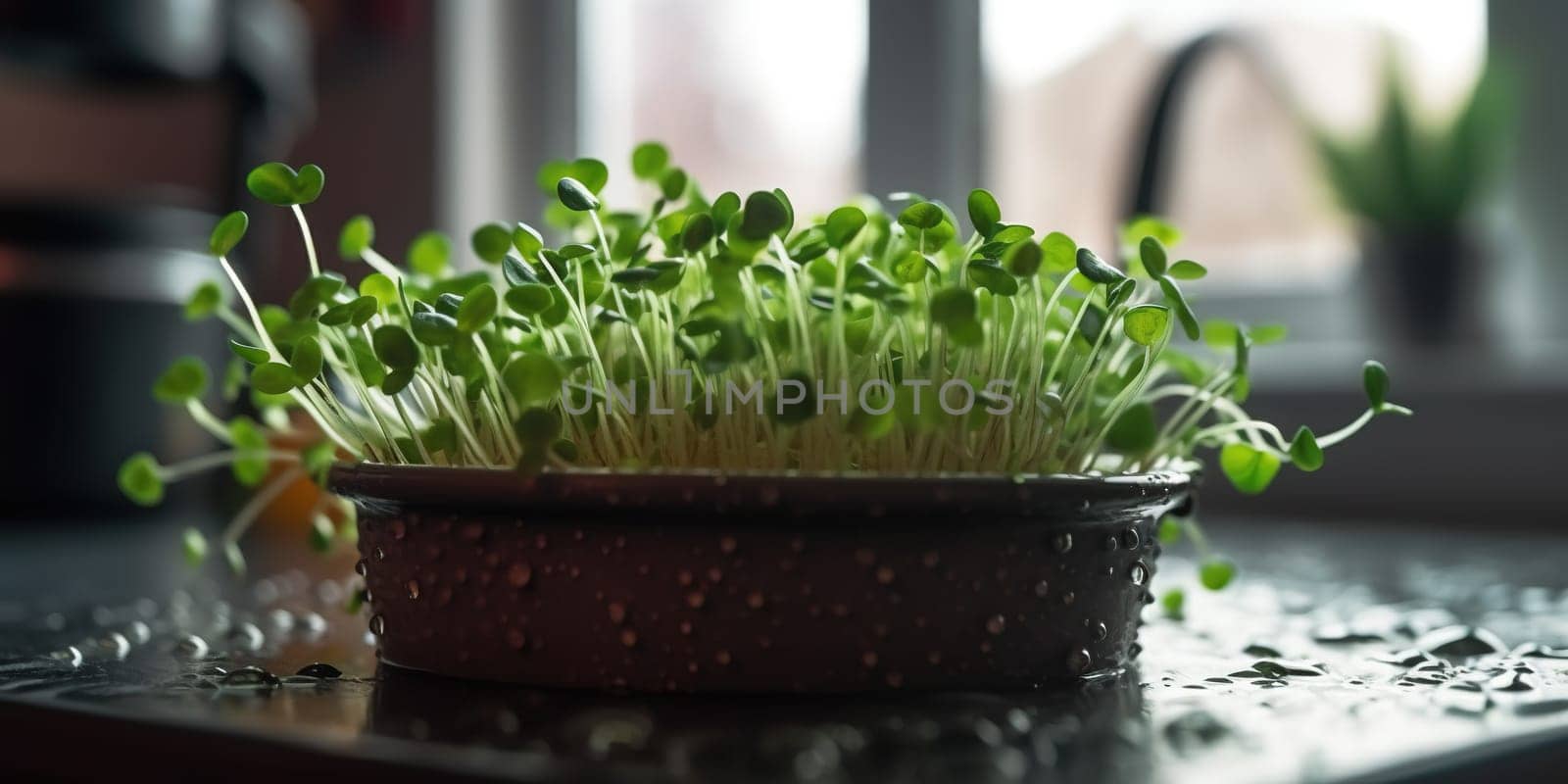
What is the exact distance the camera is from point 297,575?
3.30 ft

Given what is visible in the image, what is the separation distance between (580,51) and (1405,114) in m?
1.57

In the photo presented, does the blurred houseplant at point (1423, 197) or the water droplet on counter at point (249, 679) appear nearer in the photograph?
the water droplet on counter at point (249, 679)

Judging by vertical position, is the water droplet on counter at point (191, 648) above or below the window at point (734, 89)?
below

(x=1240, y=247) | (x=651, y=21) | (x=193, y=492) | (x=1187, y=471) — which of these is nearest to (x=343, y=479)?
(x=1187, y=471)

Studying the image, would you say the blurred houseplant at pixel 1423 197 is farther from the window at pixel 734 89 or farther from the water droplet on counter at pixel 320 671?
the water droplet on counter at pixel 320 671

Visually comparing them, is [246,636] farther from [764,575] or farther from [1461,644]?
[1461,644]

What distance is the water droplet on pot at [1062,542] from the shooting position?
0.49m

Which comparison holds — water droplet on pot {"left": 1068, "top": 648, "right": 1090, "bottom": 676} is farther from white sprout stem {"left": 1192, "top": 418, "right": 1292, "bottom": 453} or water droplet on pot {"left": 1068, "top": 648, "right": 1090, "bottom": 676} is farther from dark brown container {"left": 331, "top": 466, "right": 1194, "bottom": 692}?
white sprout stem {"left": 1192, "top": 418, "right": 1292, "bottom": 453}

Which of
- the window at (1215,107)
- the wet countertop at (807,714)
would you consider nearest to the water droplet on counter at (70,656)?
the wet countertop at (807,714)

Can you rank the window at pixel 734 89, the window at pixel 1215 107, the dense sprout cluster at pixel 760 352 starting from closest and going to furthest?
the dense sprout cluster at pixel 760 352 → the window at pixel 1215 107 → the window at pixel 734 89

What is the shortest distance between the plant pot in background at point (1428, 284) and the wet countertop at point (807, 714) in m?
1.00

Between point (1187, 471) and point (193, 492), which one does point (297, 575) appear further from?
point (193, 492)

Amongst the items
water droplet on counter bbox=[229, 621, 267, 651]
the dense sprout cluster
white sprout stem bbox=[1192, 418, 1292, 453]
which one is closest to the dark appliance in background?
water droplet on counter bbox=[229, 621, 267, 651]

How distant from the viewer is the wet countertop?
363mm
